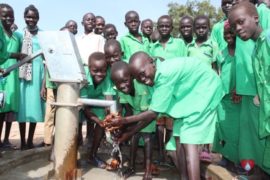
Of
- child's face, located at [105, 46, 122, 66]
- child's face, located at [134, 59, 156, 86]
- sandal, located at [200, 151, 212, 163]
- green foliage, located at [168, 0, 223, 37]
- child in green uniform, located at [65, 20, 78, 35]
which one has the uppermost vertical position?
green foliage, located at [168, 0, 223, 37]

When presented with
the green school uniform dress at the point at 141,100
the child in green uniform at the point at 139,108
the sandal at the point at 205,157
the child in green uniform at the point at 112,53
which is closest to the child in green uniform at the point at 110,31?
the child in green uniform at the point at 112,53

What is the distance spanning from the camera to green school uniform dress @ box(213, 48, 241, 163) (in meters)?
3.62

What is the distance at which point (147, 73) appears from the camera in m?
2.83

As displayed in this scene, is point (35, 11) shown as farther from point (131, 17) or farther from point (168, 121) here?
point (168, 121)

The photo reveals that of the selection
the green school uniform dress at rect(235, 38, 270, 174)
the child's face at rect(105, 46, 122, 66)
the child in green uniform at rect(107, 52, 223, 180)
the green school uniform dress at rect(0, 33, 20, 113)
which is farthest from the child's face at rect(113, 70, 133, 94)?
the green school uniform dress at rect(0, 33, 20, 113)

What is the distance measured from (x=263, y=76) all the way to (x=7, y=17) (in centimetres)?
322

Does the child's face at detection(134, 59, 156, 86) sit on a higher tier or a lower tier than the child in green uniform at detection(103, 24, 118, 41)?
lower

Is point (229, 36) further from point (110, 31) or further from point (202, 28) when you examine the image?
point (110, 31)

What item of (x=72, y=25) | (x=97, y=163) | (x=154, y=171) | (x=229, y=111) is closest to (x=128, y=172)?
(x=154, y=171)

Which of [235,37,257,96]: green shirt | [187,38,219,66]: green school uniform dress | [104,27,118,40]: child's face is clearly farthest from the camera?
[104,27,118,40]: child's face

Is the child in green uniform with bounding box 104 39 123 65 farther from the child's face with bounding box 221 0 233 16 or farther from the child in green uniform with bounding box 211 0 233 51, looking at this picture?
the child's face with bounding box 221 0 233 16

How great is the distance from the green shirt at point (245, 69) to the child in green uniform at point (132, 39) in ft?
5.37

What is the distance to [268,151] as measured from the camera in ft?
9.58

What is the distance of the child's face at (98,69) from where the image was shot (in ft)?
12.6
